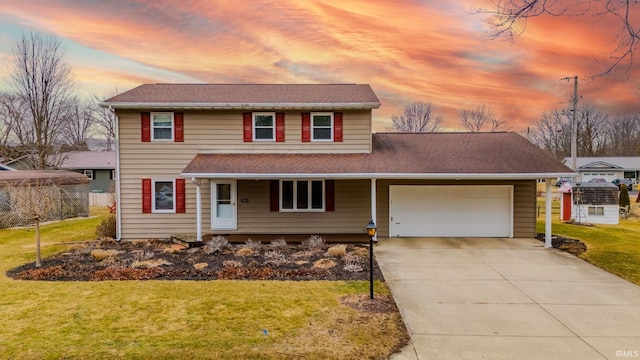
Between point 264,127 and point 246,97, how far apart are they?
150 cm

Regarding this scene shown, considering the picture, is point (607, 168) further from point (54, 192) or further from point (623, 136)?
point (54, 192)

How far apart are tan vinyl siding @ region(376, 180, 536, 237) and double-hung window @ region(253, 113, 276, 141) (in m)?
4.45

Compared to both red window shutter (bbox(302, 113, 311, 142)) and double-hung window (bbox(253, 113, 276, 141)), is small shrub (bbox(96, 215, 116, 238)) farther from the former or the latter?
red window shutter (bbox(302, 113, 311, 142))

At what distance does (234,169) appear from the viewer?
12.4 m

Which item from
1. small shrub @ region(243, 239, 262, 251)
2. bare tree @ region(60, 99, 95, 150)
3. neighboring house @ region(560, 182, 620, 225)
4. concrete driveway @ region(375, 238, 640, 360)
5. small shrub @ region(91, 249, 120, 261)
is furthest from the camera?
bare tree @ region(60, 99, 95, 150)

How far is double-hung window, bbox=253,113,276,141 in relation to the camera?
1377cm

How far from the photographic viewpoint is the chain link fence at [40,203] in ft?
31.3

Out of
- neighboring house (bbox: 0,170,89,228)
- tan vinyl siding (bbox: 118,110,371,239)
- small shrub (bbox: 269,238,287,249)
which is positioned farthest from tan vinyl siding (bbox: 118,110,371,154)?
neighboring house (bbox: 0,170,89,228)

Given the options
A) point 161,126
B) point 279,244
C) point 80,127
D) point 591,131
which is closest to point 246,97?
point 161,126

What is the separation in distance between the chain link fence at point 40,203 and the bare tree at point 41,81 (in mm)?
6687

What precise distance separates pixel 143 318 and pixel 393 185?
9711 mm

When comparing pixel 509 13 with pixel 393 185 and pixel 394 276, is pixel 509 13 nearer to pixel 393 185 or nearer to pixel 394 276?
pixel 394 276

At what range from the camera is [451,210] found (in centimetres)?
1377

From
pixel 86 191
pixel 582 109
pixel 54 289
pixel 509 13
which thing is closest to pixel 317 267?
pixel 54 289
